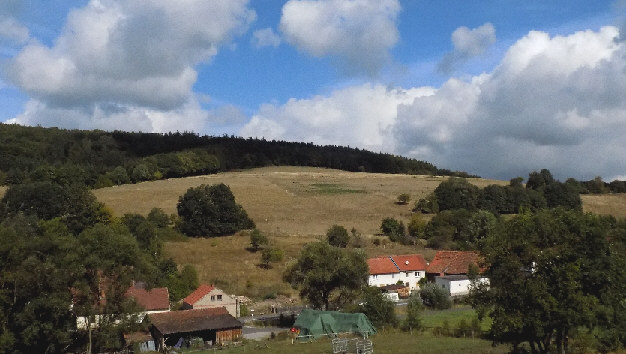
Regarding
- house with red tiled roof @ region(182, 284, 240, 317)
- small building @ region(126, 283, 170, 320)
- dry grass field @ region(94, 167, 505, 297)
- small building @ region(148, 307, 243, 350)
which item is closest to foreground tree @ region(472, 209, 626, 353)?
small building @ region(148, 307, 243, 350)

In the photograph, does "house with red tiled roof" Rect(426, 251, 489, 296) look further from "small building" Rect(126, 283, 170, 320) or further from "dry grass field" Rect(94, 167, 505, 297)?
"small building" Rect(126, 283, 170, 320)

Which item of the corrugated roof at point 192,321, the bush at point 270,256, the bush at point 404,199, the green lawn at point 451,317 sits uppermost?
the bush at point 404,199

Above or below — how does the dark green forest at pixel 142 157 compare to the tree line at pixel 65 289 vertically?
above

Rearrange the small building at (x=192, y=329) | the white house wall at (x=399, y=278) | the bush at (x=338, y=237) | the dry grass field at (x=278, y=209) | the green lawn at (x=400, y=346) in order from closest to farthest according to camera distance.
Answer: the green lawn at (x=400, y=346) → the small building at (x=192, y=329) → the dry grass field at (x=278, y=209) → the white house wall at (x=399, y=278) → the bush at (x=338, y=237)

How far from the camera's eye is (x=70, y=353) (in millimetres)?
34250

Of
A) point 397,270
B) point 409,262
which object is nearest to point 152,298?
point 397,270

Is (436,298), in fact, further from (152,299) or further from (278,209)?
(278,209)

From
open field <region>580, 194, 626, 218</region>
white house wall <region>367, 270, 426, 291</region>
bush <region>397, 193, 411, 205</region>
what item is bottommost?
white house wall <region>367, 270, 426, 291</region>

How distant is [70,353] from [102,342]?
2599mm

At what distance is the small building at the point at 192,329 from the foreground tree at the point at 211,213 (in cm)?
3825

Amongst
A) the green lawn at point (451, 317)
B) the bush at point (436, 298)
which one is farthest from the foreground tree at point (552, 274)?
the bush at point (436, 298)

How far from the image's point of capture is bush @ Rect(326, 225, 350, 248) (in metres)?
73.9

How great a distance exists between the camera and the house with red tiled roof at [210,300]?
161 feet

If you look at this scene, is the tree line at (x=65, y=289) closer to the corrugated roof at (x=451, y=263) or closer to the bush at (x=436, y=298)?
the bush at (x=436, y=298)
